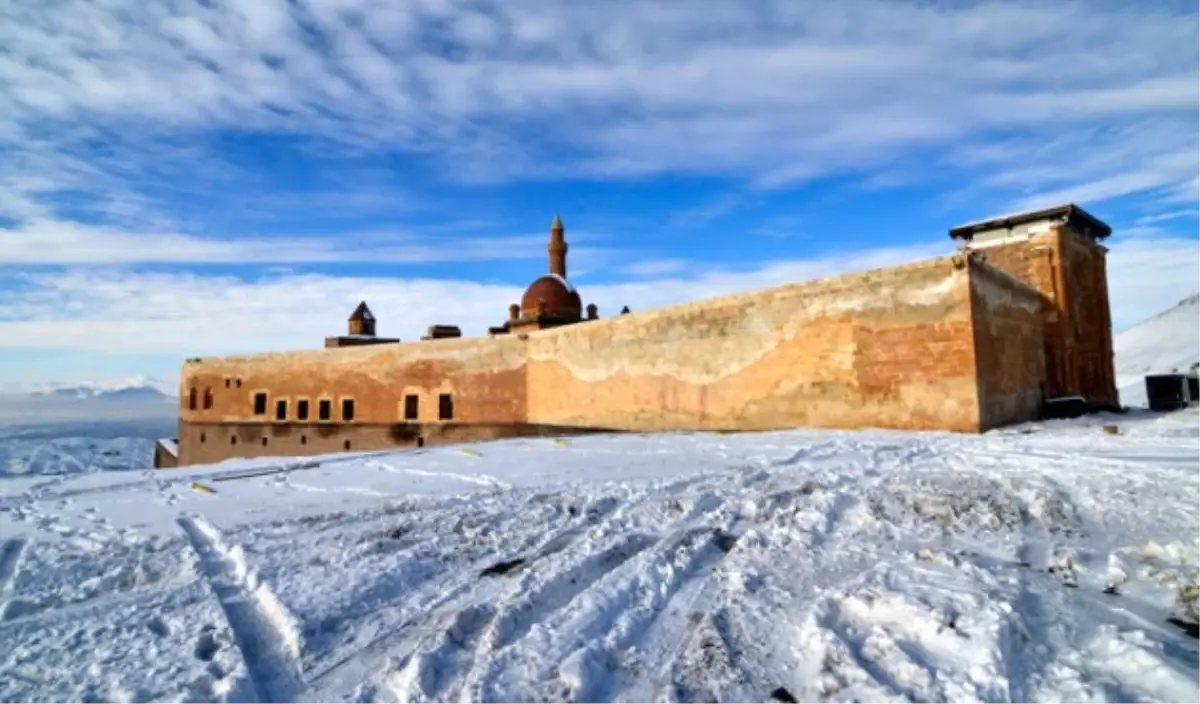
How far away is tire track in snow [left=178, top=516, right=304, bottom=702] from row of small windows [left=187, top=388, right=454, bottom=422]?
16.0 m

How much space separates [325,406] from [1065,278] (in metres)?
22.3

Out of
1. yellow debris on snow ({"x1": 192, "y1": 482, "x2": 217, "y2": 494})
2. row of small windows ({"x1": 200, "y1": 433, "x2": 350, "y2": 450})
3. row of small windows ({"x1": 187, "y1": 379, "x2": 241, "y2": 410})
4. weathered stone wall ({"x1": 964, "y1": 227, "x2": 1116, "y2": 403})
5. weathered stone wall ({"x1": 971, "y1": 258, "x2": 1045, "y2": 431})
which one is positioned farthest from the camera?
row of small windows ({"x1": 187, "y1": 379, "x2": 241, "y2": 410})

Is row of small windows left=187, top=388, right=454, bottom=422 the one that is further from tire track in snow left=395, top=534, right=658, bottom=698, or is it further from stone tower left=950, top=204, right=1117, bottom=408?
tire track in snow left=395, top=534, right=658, bottom=698

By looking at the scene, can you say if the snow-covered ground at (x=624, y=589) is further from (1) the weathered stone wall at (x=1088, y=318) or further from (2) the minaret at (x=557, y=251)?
(2) the minaret at (x=557, y=251)

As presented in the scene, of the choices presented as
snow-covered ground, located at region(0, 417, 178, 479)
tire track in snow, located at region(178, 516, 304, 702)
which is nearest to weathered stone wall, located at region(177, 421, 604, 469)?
snow-covered ground, located at region(0, 417, 178, 479)

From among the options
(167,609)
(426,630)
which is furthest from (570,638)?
(167,609)

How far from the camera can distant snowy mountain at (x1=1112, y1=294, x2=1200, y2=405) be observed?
3676cm

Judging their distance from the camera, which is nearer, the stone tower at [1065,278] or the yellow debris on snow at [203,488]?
the yellow debris on snow at [203,488]

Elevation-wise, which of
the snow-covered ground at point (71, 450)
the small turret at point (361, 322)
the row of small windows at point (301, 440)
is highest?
the small turret at point (361, 322)

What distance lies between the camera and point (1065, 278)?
43.8 feet

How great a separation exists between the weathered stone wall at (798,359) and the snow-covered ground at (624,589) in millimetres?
4118

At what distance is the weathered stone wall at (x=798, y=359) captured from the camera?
9.70m

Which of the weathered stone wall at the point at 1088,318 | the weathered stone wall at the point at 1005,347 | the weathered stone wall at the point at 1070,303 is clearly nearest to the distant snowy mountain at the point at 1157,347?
the weathered stone wall at the point at 1088,318

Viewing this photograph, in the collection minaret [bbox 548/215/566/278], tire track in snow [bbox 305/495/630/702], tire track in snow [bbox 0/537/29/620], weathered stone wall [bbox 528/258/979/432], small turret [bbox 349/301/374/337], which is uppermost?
minaret [bbox 548/215/566/278]
